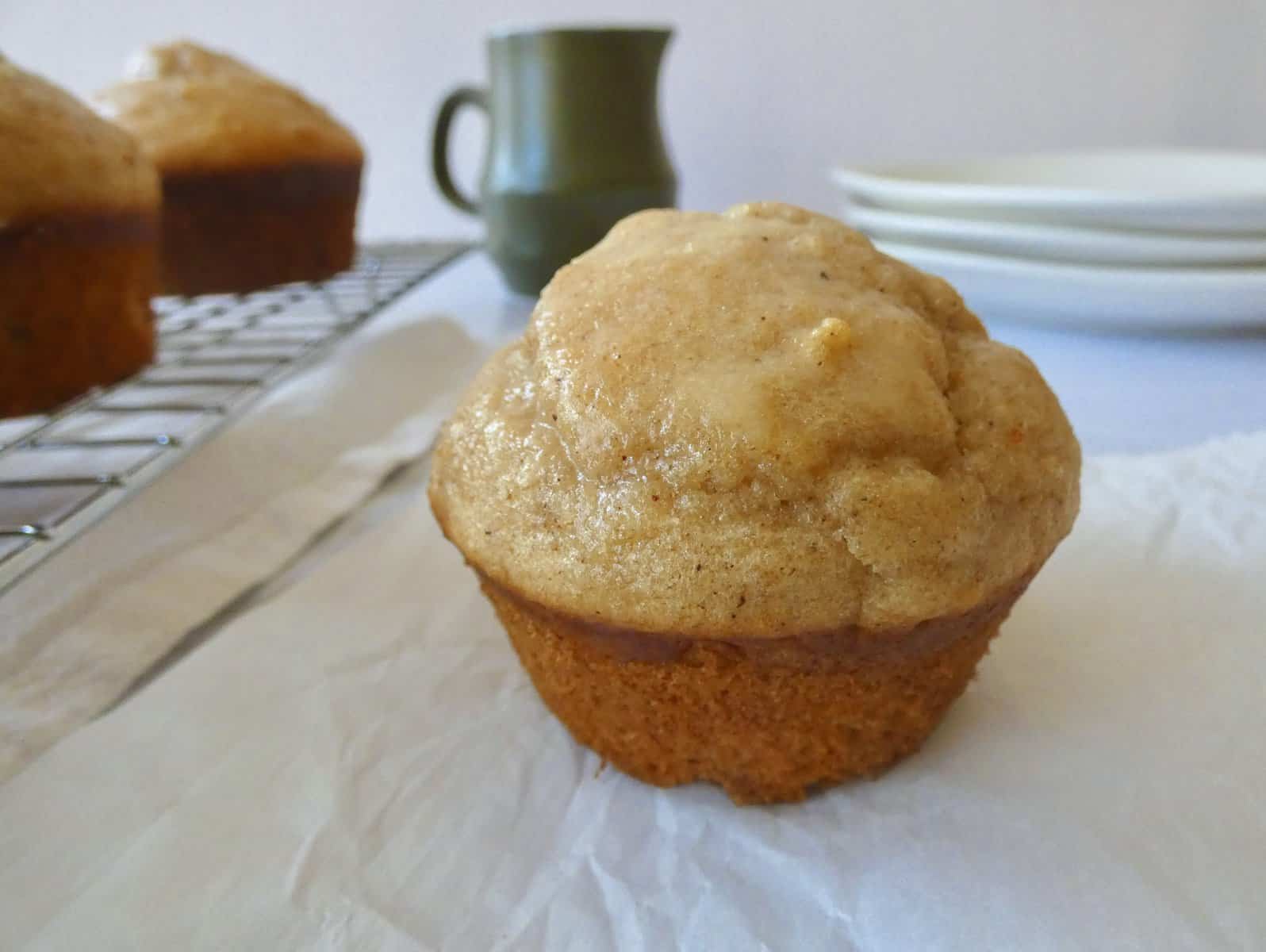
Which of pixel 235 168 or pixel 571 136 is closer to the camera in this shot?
pixel 235 168

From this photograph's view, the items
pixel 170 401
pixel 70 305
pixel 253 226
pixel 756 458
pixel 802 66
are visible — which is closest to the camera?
pixel 756 458

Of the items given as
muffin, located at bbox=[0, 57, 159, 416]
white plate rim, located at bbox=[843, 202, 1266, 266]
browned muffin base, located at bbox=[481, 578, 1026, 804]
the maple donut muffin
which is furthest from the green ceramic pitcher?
browned muffin base, located at bbox=[481, 578, 1026, 804]

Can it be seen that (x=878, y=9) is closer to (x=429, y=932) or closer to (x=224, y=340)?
(x=224, y=340)

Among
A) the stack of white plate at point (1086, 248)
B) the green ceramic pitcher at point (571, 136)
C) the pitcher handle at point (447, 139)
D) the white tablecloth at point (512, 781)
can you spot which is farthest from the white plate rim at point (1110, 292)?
the pitcher handle at point (447, 139)

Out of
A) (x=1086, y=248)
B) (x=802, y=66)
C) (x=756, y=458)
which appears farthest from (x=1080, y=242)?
(x=802, y=66)

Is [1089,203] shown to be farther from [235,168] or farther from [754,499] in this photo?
[235,168]

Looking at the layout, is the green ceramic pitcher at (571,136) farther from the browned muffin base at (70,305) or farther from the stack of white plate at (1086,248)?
→ the browned muffin base at (70,305)
